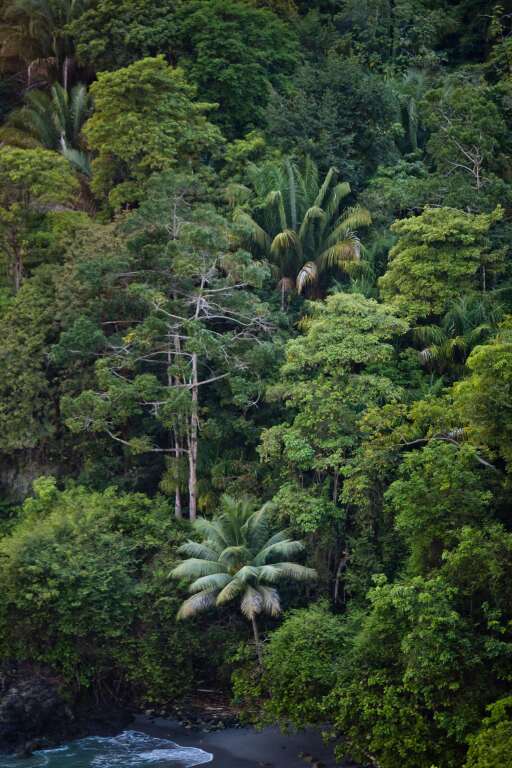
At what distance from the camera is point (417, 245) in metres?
26.6

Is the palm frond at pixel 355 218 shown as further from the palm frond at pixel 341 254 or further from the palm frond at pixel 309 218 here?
the palm frond at pixel 309 218

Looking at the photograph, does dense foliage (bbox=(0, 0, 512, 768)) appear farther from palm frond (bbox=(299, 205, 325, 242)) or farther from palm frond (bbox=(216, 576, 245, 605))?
palm frond (bbox=(216, 576, 245, 605))

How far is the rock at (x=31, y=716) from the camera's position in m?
23.0

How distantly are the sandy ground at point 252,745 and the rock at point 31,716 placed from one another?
164 centimetres

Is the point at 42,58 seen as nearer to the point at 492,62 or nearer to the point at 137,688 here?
the point at 492,62

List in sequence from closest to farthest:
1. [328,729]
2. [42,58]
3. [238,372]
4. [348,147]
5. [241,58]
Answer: [328,729]
[238,372]
[348,147]
[241,58]
[42,58]

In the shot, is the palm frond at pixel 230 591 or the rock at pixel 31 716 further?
the rock at pixel 31 716

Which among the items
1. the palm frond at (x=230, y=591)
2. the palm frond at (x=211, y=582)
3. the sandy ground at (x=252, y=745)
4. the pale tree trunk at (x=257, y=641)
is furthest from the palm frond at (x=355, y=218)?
the sandy ground at (x=252, y=745)

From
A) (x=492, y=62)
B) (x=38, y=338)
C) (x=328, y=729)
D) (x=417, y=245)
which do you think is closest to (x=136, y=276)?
(x=38, y=338)

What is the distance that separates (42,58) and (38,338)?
1431 centimetres

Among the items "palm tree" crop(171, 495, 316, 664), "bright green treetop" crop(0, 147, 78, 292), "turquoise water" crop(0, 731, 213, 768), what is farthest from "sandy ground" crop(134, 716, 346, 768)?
"bright green treetop" crop(0, 147, 78, 292)

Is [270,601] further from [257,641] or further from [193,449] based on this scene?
[193,449]

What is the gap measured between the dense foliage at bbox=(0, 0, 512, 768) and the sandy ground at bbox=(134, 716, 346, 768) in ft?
1.80

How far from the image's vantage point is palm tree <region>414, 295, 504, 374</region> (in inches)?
997
